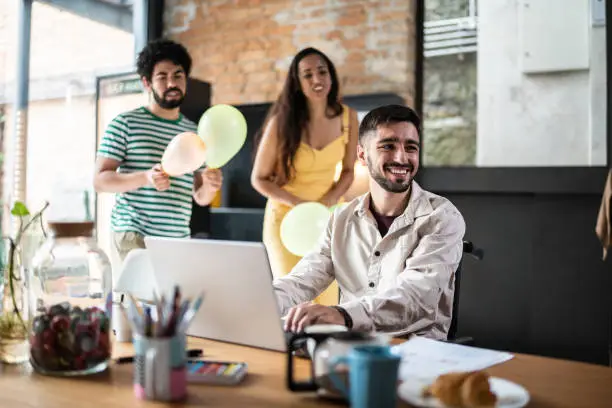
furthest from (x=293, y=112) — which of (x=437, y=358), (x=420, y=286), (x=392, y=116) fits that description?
(x=437, y=358)

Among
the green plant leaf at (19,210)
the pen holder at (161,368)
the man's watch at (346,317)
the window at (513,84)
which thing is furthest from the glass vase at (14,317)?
the window at (513,84)

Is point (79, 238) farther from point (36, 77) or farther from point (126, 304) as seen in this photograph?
point (36, 77)

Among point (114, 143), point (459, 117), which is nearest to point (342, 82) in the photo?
point (459, 117)

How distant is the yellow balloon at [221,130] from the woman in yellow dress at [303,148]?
124mm

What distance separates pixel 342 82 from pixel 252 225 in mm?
1134

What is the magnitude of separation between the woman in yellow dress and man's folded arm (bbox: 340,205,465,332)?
1043 millimetres

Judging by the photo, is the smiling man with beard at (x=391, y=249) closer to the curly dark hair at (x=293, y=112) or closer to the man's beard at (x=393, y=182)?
the man's beard at (x=393, y=182)

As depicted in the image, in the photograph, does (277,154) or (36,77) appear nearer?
(277,154)

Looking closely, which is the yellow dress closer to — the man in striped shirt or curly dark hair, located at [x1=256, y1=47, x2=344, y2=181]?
curly dark hair, located at [x1=256, y1=47, x2=344, y2=181]

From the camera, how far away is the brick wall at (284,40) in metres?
4.00

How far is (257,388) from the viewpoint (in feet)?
3.50

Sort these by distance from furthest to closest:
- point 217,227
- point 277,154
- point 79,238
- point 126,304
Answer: point 217,227 < point 277,154 < point 126,304 < point 79,238

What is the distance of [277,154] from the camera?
2721 millimetres

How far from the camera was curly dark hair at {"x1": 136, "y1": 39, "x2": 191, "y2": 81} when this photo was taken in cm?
266
